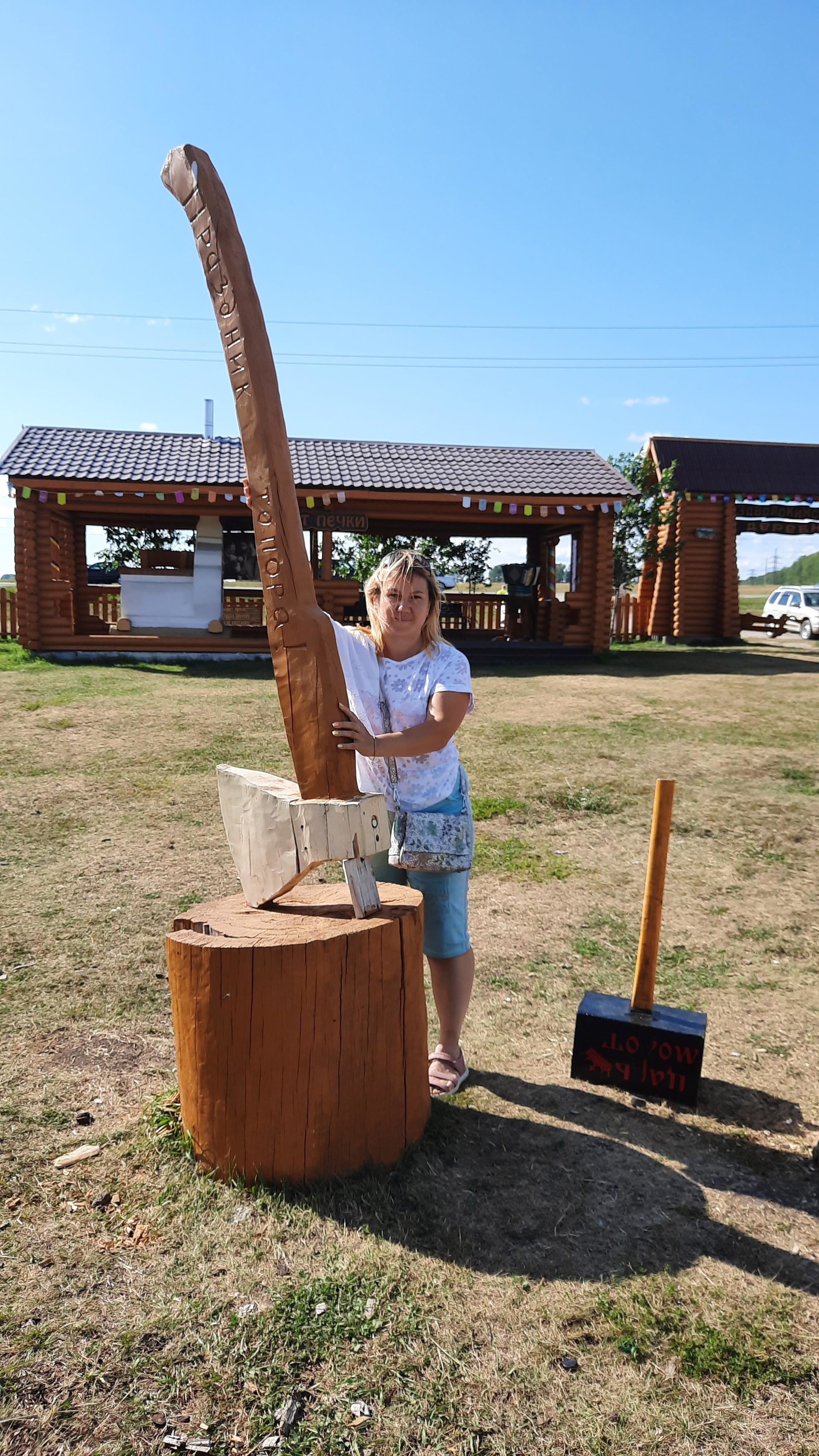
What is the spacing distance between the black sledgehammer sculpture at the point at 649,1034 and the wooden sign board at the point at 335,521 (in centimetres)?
1253

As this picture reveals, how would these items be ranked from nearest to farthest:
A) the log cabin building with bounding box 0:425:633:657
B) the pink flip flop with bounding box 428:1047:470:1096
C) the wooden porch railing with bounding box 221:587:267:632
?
the pink flip flop with bounding box 428:1047:470:1096, the log cabin building with bounding box 0:425:633:657, the wooden porch railing with bounding box 221:587:267:632

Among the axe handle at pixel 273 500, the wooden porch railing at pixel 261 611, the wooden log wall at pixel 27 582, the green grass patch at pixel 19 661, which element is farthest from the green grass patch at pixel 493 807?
the wooden log wall at pixel 27 582

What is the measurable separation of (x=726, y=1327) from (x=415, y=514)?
48.0ft

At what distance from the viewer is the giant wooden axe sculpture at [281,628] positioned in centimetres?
224

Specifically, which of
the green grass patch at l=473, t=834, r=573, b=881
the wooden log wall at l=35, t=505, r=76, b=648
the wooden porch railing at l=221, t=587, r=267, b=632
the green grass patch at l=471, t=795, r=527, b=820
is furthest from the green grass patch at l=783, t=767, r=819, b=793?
the wooden porch railing at l=221, t=587, r=267, b=632

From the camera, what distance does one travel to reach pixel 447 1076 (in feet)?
9.69

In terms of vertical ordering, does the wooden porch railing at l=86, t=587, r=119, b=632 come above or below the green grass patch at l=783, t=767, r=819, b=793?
above

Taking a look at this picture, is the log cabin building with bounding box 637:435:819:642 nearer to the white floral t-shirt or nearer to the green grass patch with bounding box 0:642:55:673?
the green grass patch with bounding box 0:642:55:673

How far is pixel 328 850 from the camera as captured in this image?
2367 millimetres

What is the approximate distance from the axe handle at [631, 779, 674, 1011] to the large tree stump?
935mm

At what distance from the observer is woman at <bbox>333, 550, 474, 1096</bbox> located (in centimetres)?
254

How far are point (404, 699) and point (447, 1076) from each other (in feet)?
4.12

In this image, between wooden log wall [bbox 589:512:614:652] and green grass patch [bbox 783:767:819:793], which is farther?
wooden log wall [bbox 589:512:614:652]

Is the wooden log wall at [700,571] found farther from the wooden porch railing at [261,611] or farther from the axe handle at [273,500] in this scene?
the axe handle at [273,500]
